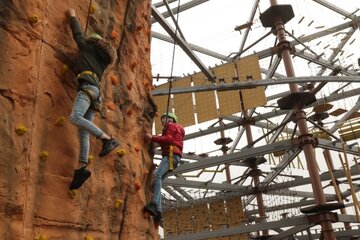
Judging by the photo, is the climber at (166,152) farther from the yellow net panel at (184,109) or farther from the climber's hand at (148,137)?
the yellow net panel at (184,109)

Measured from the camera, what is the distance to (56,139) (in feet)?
13.3

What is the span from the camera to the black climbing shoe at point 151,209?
5181 mm

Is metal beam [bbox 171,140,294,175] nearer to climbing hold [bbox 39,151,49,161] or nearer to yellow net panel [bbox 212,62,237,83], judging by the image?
yellow net panel [bbox 212,62,237,83]

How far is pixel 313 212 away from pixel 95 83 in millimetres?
7848

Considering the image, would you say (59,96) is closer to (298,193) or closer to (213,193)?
(213,193)

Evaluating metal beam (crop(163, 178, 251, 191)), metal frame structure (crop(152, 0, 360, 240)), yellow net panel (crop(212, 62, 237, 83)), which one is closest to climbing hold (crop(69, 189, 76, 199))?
metal frame structure (crop(152, 0, 360, 240))

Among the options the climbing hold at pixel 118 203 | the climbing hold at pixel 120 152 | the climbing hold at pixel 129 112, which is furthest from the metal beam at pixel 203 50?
the climbing hold at pixel 118 203

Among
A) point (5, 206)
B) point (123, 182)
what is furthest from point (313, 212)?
point (5, 206)

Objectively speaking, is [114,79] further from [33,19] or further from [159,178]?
[159,178]

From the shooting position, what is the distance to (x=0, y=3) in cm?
385

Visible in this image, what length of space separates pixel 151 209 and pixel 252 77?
8.72 m

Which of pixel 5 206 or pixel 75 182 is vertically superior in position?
pixel 75 182

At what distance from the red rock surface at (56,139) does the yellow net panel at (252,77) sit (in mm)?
8357

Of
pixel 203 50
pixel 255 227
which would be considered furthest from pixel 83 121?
pixel 203 50
